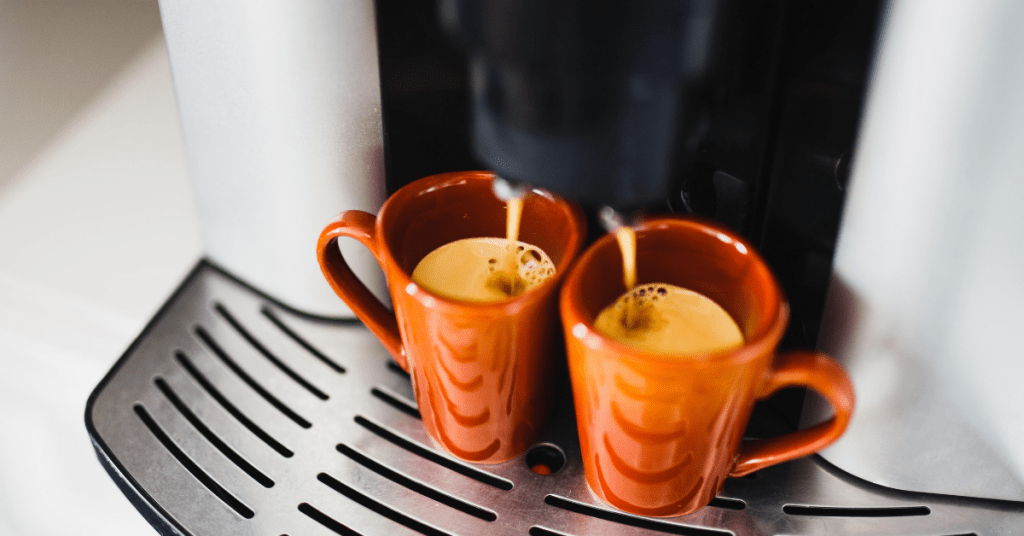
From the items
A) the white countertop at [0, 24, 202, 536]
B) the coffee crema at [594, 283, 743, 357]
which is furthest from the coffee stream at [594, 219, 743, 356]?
the white countertop at [0, 24, 202, 536]

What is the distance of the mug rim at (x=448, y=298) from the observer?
11.7 inches

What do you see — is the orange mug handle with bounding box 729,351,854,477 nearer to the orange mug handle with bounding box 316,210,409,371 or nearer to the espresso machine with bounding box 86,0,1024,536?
the espresso machine with bounding box 86,0,1024,536

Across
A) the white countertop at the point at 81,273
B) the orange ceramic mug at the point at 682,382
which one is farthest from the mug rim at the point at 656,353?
the white countertop at the point at 81,273

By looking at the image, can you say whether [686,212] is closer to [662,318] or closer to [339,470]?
[662,318]

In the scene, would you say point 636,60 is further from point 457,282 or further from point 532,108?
point 457,282

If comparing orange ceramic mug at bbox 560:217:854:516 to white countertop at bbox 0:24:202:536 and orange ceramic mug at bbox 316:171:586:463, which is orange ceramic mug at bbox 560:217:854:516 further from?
white countertop at bbox 0:24:202:536

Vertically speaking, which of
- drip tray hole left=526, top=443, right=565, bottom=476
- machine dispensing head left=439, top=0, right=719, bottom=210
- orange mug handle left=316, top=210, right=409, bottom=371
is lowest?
drip tray hole left=526, top=443, right=565, bottom=476

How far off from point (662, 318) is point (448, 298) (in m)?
0.09

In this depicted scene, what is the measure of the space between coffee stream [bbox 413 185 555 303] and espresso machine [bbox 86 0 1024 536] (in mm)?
40

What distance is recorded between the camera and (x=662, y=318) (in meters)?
0.34

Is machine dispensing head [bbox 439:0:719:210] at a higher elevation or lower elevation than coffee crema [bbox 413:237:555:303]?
higher

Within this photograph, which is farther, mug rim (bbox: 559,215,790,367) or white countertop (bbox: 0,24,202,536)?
white countertop (bbox: 0,24,202,536)

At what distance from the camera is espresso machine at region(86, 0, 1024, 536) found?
0.78ft

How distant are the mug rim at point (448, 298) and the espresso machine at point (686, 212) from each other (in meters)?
0.02
